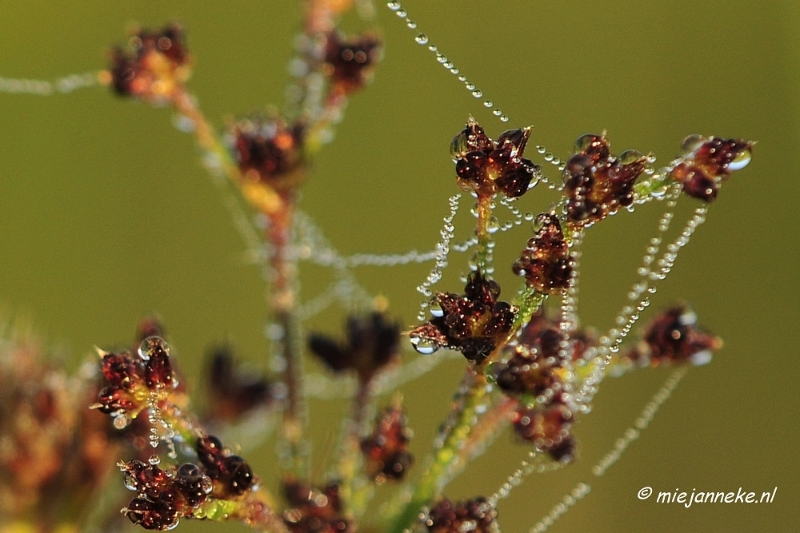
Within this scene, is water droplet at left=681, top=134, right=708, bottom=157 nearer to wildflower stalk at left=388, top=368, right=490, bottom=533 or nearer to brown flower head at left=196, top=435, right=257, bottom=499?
wildflower stalk at left=388, top=368, right=490, bottom=533

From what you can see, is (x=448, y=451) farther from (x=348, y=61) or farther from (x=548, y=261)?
(x=348, y=61)

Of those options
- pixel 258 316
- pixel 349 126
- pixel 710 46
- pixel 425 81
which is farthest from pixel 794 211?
pixel 258 316

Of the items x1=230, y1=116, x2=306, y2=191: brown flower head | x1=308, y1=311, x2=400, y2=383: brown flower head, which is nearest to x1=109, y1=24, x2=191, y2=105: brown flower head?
x1=230, y1=116, x2=306, y2=191: brown flower head

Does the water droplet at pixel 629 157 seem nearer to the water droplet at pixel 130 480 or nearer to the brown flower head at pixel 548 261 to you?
the brown flower head at pixel 548 261

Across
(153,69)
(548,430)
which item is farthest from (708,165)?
(153,69)

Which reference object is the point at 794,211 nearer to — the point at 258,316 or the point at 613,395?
the point at 613,395

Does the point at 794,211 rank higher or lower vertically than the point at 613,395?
higher
